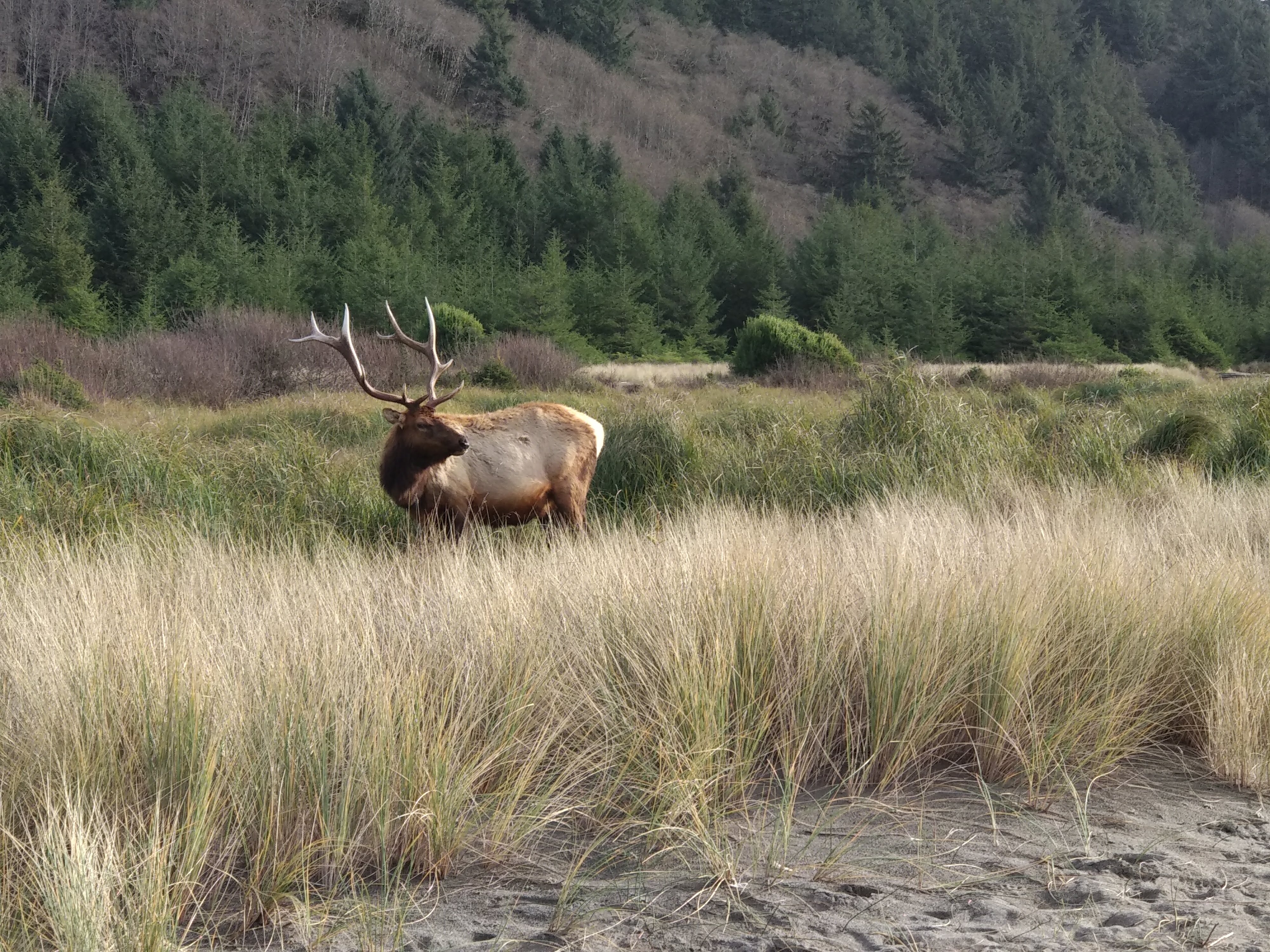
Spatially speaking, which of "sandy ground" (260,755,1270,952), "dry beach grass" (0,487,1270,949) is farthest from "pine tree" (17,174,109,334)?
"sandy ground" (260,755,1270,952)

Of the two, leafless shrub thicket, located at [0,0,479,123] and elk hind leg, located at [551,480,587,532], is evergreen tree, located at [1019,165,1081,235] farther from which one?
elk hind leg, located at [551,480,587,532]

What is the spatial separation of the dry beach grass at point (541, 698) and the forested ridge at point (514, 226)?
22.5m

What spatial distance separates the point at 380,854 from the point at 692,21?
91.1 metres

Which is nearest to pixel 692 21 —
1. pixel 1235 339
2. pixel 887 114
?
pixel 887 114

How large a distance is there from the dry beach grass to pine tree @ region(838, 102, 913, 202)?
206ft

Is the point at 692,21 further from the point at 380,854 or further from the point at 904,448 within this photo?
the point at 380,854

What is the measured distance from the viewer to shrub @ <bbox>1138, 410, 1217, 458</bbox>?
9984 mm

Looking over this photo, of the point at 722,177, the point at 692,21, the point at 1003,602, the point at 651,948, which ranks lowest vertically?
the point at 651,948

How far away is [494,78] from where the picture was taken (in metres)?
61.9

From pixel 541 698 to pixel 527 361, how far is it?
18.3 metres

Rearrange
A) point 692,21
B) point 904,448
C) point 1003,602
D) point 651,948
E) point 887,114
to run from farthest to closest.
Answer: point 692,21 → point 887,114 → point 904,448 → point 1003,602 → point 651,948

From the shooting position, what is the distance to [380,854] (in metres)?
2.95

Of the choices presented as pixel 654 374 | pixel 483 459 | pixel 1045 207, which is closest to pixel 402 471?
pixel 483 459

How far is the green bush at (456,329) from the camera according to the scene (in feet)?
78.9
